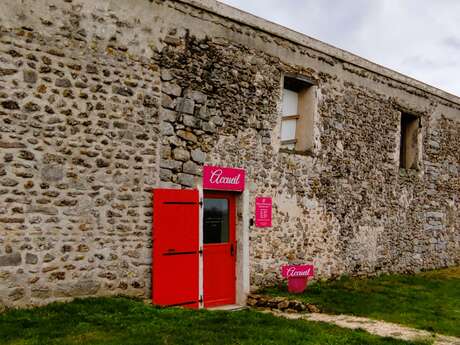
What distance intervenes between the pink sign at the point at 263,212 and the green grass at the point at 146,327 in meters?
2.56

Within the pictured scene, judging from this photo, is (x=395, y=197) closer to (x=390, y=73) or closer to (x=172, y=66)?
(x=390, y=73)

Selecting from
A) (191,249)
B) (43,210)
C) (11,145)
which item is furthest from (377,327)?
(11,145)

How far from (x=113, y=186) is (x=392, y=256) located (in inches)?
318

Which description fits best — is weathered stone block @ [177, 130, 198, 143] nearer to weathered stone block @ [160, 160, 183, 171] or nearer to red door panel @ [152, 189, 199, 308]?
weathered stone block @ [160, 160, 183, 171]

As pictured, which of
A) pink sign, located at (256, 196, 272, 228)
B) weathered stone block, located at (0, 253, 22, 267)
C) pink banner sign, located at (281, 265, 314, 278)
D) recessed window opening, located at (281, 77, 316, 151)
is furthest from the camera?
recessed window opening, located at (281, 77, 316, 151)

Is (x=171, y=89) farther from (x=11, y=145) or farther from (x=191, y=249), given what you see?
(x=11, y=145)

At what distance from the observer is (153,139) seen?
829 cm

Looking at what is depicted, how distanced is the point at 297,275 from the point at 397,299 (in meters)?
1.91

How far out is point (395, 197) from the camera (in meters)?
13.3

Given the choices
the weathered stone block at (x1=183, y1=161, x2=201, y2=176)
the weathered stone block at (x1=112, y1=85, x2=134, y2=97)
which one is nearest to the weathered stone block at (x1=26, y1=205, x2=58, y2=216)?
the weathered stone block at (x1=112, y1=85, x2=134, y2=97)

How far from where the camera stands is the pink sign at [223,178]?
29.4 feet

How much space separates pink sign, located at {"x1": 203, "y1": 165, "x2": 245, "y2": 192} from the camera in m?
8.97

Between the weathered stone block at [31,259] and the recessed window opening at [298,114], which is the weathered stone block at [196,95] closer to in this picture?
the recessed window opening at [298,114]

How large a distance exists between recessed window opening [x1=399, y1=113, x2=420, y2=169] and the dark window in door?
659cm
